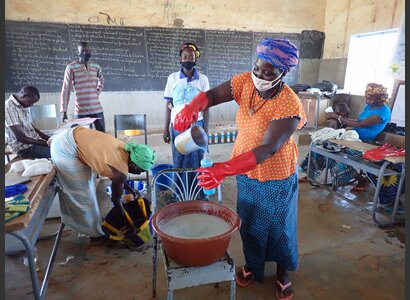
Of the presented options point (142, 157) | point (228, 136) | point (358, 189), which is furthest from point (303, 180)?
point (142, 157)

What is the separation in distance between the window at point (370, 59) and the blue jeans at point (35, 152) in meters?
4.75

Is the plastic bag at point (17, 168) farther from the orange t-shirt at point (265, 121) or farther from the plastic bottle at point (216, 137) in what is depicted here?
the plastic bottle at point (216, 137)

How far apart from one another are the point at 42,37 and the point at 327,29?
5.16m

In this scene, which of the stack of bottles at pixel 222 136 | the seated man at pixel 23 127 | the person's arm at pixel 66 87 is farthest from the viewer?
the stack of bottles at pixel 222 136

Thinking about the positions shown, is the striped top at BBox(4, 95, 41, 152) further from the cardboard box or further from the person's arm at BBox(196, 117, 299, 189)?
the cardboard box

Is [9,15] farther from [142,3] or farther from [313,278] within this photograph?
[313,278]

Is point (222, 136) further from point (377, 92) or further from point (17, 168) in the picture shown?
point (17, 168)

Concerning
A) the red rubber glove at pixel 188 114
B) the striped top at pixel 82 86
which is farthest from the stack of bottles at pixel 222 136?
the red rubber glove at pixel 188 114

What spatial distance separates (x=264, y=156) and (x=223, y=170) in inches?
8.3

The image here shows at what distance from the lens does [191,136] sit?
1.49m

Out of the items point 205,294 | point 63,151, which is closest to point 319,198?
point 205,294

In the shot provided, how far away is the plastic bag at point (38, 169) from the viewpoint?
1.80m

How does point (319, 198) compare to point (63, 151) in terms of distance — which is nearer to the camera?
point (63, 151)

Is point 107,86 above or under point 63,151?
above
